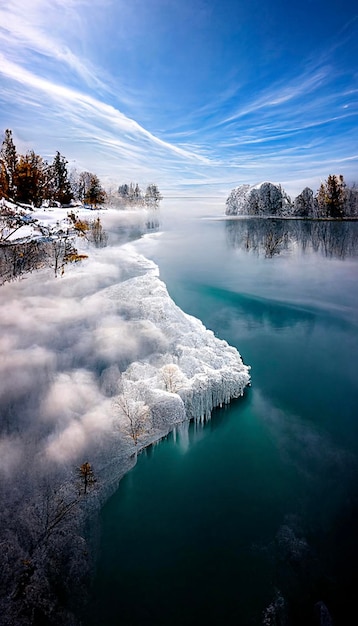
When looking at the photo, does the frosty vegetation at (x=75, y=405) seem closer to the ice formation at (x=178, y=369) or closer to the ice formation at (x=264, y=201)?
the ice formation at (x=178, y=369)

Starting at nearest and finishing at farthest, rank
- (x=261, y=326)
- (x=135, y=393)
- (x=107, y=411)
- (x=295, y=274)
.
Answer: (x=107, y=411) → (x=135, y=393) → (x=261, y=326) → (x=295, y=274)

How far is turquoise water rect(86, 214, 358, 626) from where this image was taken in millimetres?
4395

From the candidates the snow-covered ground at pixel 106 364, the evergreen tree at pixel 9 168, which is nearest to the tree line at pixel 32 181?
the evergreen tree at pixel 9 168

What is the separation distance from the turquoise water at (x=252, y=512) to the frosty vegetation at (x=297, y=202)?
74218mm

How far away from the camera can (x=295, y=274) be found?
71.4ft

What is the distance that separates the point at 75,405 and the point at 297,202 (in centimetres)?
9233

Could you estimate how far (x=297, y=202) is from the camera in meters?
86.4

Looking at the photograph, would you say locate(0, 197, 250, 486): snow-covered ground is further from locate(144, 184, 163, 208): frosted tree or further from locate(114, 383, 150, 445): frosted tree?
locate(144, 184, 163, 208): frosted tree

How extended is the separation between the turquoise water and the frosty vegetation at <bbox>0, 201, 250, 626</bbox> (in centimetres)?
46

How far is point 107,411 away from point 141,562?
9.42 ft

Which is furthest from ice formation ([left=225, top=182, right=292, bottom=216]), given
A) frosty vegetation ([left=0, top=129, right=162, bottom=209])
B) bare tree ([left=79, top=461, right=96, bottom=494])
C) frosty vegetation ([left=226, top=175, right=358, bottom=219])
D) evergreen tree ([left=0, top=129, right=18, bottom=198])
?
bare tree ([left=79, top=461, right=96, bottom=494])

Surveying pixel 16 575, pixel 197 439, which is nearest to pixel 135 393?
pixel 197 439

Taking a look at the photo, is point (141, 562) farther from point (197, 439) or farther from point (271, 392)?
point (271, 392)

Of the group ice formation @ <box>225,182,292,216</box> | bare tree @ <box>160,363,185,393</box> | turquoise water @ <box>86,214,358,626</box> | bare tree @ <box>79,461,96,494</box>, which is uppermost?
ice formation @ <box>225,182,292,216</box>
